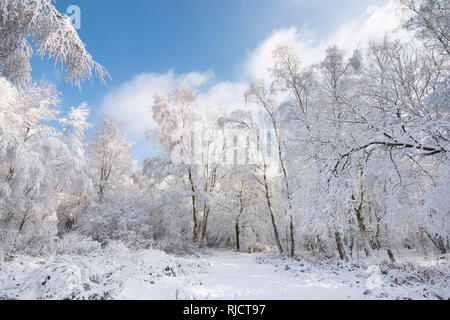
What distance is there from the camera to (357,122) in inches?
187

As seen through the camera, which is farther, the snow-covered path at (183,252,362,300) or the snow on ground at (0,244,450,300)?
the snow-covered path at (183,252,362,300)

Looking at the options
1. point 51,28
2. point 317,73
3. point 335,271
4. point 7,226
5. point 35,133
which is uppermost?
point 317,73

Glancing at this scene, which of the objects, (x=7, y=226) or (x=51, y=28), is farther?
(x=7, y=226)

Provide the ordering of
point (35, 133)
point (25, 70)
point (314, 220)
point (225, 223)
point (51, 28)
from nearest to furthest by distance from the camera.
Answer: point (314, 220), point (51, 28), point (25, 70), point (35, 133), point (225, 223)

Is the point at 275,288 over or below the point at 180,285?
below

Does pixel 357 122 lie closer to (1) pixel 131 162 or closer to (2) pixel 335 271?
(2) pixel 335 271

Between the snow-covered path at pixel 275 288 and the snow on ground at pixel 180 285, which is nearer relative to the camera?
the snow on ground at pixel 180 285

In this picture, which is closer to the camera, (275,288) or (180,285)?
(180,285)
